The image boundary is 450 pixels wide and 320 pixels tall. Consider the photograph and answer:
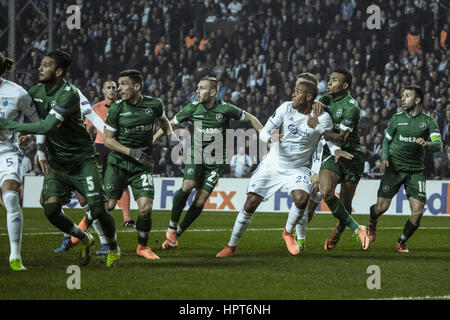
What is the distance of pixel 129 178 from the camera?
883 cm

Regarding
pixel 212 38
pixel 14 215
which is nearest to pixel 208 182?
pixel 14 215

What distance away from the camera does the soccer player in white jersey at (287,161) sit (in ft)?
29.0

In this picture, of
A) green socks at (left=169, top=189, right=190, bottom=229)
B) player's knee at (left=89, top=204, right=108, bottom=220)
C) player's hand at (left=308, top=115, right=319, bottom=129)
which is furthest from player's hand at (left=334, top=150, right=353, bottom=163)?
player's knee at (left=89, top=204, right=108, bottom=220)

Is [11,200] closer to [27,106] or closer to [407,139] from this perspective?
[27,106]

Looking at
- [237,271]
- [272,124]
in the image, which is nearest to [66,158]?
[237,271]

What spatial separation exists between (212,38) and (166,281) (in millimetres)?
18366

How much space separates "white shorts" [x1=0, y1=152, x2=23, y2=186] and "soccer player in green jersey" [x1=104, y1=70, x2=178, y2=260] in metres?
1.28

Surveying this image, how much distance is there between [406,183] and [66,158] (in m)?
5.11

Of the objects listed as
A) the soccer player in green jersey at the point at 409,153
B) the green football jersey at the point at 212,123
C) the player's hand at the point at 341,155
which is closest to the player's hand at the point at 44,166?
the green football jersey at the point at 212,123

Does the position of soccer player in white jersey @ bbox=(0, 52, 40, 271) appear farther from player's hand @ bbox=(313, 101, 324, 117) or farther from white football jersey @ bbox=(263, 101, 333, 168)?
player's hand @ bbox=(313, 101, 324, 117)

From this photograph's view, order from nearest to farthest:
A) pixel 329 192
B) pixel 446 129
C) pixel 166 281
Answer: pixel 166 281, pixel 329 192, pixel 446 129

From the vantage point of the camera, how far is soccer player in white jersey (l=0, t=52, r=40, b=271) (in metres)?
7.25

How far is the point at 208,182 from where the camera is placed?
10070 millimetres

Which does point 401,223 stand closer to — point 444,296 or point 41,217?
point 41,217
